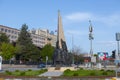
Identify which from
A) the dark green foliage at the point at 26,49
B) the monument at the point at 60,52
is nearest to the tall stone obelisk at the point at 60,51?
the monument at the point at 60,52

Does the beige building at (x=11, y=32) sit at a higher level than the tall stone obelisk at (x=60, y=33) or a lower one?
higher

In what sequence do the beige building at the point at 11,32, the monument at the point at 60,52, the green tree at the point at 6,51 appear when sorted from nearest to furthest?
the monument at the point at 60,52
the green tree at the point at 6,51
the beige building at the point at 11,32

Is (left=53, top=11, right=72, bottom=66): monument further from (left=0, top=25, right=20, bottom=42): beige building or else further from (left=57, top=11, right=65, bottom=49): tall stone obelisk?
(left=0, top=25, right=20, bottom=42): beige building

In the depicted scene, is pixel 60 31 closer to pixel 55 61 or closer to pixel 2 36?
pixel 55 61

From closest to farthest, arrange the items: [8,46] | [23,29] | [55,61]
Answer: [55,61]
[8,46]
[23,29]

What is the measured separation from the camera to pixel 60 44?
45750mm

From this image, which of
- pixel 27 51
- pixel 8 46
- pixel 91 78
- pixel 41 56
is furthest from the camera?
pixel 41 56

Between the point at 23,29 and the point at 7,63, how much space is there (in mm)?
16123

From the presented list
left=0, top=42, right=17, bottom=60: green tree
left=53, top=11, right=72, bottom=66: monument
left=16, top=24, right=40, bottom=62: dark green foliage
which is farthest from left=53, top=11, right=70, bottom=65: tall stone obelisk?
left=16, top=24, right=40, bottom=62: dark green foliage

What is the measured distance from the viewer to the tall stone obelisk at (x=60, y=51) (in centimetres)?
4430

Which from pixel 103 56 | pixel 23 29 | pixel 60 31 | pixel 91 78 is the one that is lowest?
pixel 91 78

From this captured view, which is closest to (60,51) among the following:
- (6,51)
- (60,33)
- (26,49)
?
(60,33)

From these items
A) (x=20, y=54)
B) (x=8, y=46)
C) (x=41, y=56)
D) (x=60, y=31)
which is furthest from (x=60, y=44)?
(x=41, y=56)

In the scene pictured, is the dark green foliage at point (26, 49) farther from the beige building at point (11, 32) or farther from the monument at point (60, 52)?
the monument at point (60, 52)
